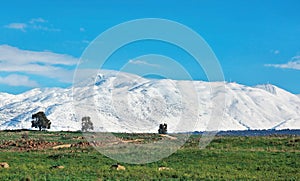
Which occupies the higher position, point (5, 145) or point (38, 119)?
point (38, 119)

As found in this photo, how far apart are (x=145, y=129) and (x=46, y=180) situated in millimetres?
18190

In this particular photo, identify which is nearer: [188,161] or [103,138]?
[188,161]

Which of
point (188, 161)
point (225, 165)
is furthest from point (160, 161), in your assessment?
point (225, 165)

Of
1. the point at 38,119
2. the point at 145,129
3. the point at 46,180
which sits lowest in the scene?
the point at 46,180

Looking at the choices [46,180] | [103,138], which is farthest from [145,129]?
[103,138]

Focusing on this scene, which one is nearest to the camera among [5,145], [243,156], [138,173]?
[138,173]

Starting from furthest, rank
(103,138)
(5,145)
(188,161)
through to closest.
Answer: (103,138) < (5,145) < (188,161)

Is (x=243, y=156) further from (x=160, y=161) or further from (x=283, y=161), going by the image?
(x=160, y=161)

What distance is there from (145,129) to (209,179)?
1474 centimetres

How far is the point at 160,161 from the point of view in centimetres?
5566

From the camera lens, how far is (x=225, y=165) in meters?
52.5

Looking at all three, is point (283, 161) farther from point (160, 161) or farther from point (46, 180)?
point (46, 180)

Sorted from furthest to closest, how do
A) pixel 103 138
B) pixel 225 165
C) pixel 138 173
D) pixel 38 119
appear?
pixel 38 119
pixel 103 138
pixel 225 165
pixel 138 173

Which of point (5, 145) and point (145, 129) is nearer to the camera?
point (145, 129)
